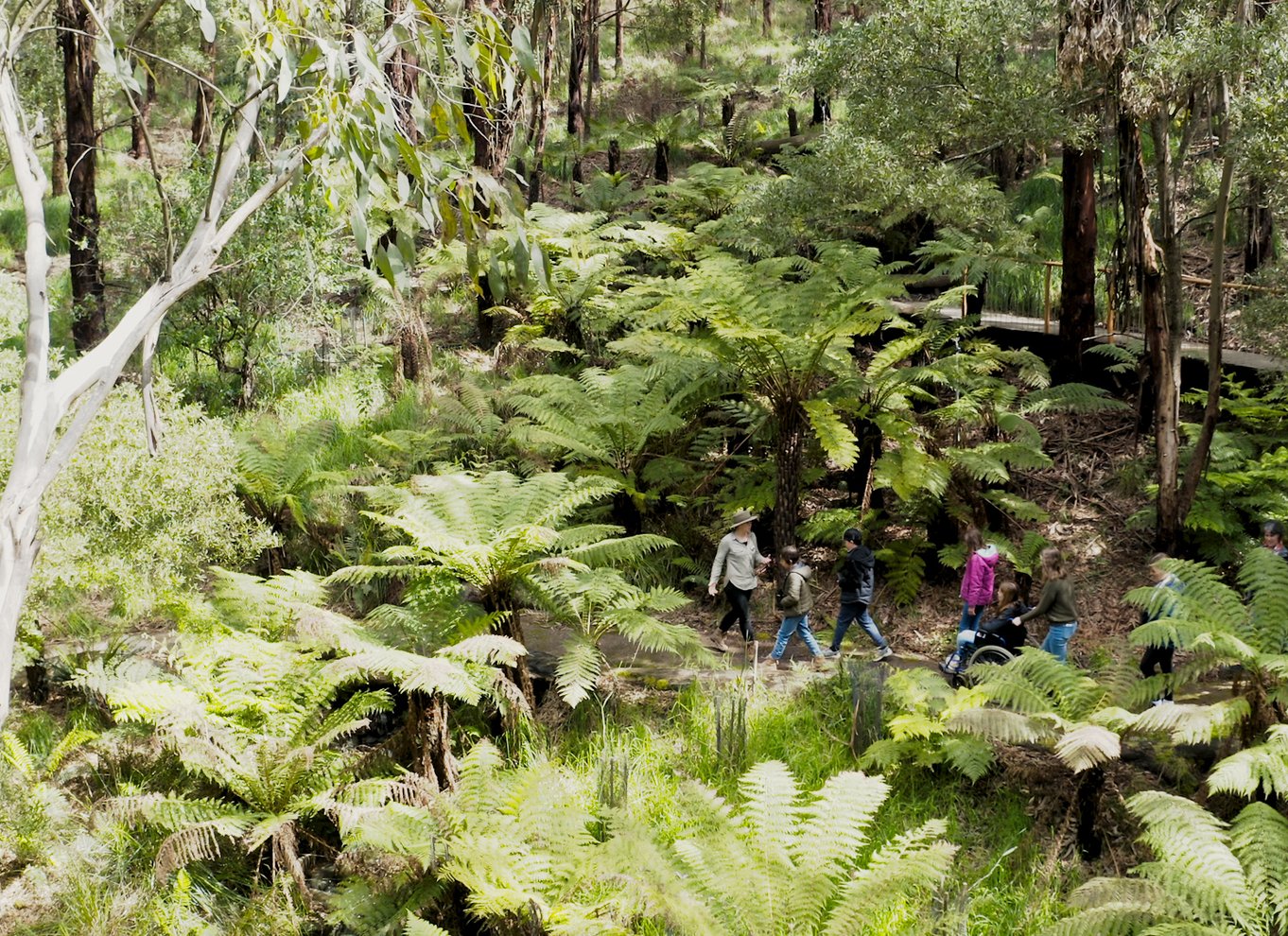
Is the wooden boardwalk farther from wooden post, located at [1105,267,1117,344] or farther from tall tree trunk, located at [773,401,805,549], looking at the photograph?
tall tree trunk, located at [773,401,805,549]

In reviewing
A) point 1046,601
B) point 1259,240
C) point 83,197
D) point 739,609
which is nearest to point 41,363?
point 739,609

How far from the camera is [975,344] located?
437 inches

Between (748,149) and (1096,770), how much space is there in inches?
711

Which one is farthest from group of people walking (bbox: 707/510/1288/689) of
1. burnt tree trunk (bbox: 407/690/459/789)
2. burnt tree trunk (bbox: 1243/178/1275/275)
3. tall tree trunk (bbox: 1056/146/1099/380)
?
burnt tree trunk (bbox: 1243/178/1275/275)

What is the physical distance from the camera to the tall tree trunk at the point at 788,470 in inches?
383

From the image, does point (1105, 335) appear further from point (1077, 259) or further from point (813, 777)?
point (813, 777)

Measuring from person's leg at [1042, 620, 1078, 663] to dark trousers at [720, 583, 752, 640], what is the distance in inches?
87.8

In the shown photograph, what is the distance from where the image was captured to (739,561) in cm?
853

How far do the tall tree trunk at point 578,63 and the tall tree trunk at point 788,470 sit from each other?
12.9 metres

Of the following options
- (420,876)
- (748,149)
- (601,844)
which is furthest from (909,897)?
(748,149)

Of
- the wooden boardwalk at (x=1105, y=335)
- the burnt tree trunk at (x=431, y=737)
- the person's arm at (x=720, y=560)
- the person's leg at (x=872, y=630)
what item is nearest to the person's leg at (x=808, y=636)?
the person's leg at (x=872, y=630)

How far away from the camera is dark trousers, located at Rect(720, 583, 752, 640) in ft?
28.2

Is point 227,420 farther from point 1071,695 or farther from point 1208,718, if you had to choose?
point 1208,718

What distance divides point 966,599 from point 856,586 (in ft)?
2.74
